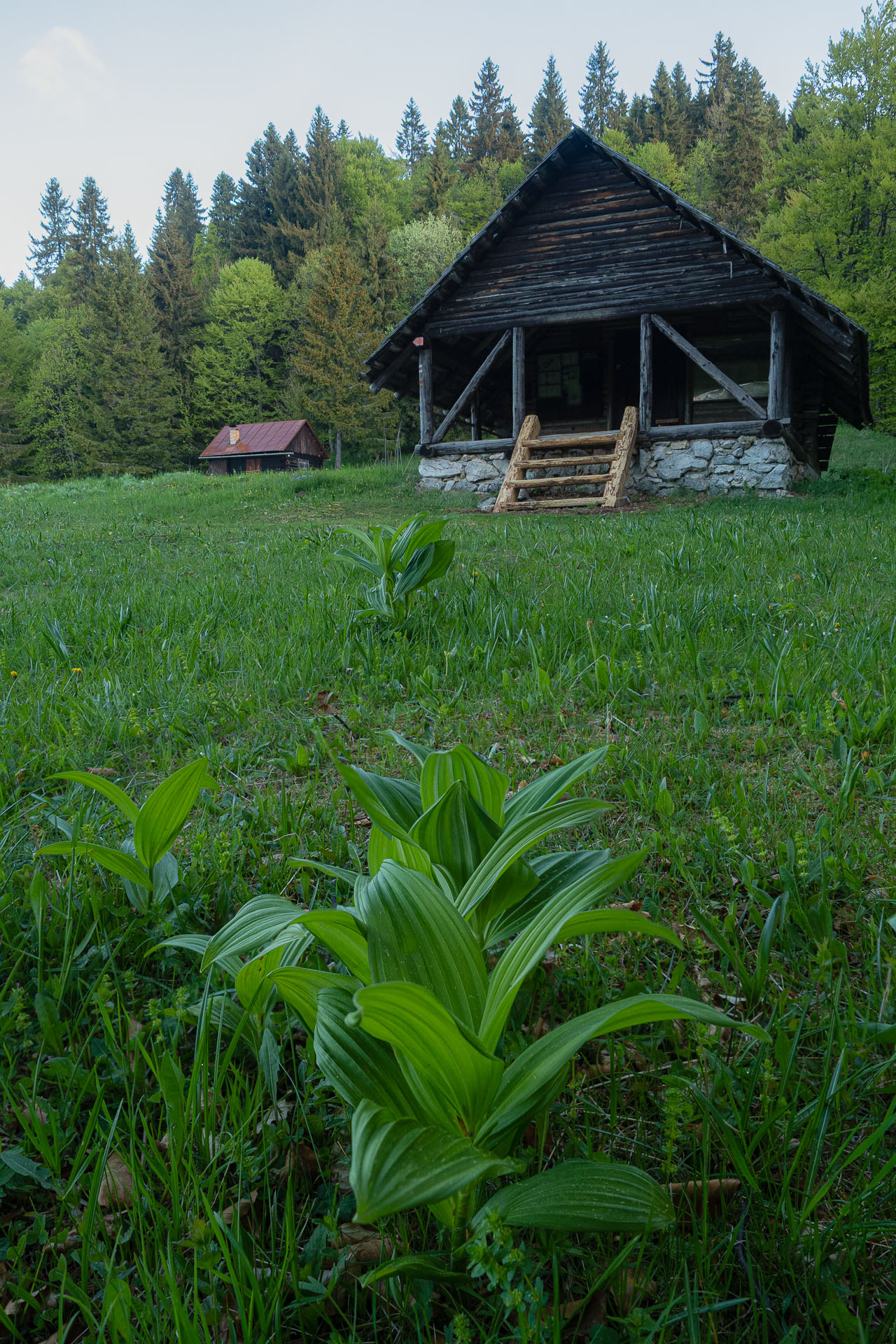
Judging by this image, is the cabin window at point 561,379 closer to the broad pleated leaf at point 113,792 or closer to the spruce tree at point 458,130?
the broad pleated leaf at point 113,792

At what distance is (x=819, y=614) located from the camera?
11.6 feet

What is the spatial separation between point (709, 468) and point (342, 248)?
30.4 metres

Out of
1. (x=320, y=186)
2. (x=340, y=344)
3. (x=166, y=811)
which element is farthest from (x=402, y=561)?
(x=320, y=186)

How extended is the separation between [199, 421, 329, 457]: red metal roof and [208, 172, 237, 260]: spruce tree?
19.7 metres

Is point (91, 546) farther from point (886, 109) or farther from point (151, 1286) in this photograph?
point (886, 109)

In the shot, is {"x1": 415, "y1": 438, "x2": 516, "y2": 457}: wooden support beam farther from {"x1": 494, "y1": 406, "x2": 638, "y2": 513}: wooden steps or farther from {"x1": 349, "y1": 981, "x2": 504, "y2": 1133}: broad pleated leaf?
{"x1": 349, "y1": 981, "x2": 504, "y2": 1133}: broad pleated leaf

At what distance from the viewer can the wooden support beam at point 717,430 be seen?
11.5 meters

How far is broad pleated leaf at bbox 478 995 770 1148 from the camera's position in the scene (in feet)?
2.60

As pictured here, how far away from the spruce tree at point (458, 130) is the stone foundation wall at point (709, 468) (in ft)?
204

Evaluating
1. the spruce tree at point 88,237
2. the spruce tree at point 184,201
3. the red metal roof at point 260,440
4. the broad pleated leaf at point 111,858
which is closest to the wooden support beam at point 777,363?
the broad pleated leaf at point 111,858

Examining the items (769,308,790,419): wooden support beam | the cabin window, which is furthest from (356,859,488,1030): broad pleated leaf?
the cabin window

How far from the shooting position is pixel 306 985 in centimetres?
102

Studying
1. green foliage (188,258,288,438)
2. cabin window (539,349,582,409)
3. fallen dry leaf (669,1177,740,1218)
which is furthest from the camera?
green foliage (188,258,288,438)

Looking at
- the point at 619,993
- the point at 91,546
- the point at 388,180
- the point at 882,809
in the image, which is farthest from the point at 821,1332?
the point at 388,180
